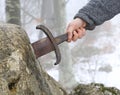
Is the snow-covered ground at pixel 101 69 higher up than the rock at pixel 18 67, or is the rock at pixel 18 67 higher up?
the rock at pixel 18 67

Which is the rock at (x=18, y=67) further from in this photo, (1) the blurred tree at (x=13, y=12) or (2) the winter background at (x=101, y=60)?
(2) the winter background at (x=101, y=60)

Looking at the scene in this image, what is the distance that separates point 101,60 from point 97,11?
55.2 ft

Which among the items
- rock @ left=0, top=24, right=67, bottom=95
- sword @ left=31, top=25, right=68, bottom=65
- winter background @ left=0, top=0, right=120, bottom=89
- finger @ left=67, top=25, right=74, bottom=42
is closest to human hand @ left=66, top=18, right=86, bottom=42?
finger @ left=67, top=25, right=74, bottom=42

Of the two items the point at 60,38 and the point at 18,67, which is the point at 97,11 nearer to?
the point at 60,38

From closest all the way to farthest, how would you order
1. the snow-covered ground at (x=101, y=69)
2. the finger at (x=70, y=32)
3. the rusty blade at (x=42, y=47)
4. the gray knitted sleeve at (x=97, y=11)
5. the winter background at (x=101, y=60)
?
1. the rusty blade at (x=42, y=47)
2. the finger at (x=70, y=32)
3. the gray knitted sleeve at (x=97, y=11)
4. the snow-covered ground at (x=101, y=69)
5. the winter background at (x=101, y=60)

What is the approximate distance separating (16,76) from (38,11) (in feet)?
85.8

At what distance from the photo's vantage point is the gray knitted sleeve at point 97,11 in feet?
8.97

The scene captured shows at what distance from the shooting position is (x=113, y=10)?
286cm

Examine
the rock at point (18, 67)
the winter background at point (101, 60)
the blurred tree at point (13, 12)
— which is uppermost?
the rock at point (18, 67)

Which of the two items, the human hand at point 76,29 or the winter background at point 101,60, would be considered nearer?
the human hand at point 76,29

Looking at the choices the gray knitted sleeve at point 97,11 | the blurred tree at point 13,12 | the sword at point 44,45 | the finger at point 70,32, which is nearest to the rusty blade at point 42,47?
the sword at point 44,45

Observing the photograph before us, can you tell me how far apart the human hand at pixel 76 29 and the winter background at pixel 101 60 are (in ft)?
37.9

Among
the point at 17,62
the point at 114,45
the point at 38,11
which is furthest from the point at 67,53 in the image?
the point at 38,11

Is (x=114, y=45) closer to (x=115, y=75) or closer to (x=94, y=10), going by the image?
(x=115, y=75)
